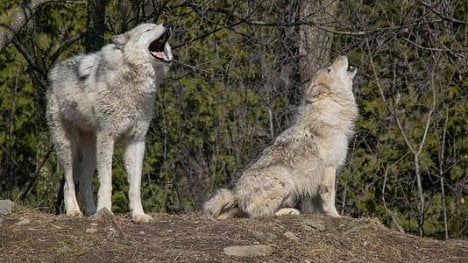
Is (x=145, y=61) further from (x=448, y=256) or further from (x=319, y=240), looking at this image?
(x=448, y=256)

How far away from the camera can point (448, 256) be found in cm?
862

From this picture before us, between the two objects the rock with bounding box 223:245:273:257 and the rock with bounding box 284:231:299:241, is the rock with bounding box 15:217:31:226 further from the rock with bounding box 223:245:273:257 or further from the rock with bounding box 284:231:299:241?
the rock with bounding box 284:231:299:241

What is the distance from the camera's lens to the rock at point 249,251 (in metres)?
7.66

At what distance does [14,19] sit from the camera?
9375 millimetres

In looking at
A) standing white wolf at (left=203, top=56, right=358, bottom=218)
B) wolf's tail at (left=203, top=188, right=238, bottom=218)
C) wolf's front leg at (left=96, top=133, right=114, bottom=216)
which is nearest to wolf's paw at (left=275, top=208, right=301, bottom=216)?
standing white wolf at (left=203, top=56, right=358, bottom=218)

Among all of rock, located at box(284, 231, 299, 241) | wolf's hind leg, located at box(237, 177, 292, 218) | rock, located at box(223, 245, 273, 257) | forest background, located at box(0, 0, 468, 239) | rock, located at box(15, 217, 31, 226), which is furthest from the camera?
forest background, located at box(0, 0, 468, 239)

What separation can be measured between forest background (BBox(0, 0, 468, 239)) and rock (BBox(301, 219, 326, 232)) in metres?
3.79

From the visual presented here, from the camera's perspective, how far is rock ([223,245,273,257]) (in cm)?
766

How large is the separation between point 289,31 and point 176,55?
171 cm

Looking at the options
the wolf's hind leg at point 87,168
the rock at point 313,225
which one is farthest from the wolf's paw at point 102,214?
the rock at point 313,225

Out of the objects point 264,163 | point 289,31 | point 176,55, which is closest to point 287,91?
point 289,31

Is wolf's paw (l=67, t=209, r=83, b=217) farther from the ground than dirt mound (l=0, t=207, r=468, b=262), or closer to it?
farther from the ground

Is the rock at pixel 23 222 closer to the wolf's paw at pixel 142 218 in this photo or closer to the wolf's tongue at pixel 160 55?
the wolf's paw at pixel 142 218

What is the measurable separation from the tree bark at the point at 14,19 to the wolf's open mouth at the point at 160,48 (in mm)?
1345
